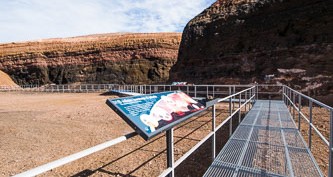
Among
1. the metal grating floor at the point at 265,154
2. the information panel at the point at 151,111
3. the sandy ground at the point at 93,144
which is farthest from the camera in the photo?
the sandy ground at the point at 93,144

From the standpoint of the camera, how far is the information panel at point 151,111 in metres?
2.35

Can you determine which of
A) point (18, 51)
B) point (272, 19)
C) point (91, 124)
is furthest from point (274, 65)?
point (18, 51)

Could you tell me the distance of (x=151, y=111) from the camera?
2.78m

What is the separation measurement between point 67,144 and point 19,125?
493 centimetres

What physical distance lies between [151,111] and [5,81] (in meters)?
61.1

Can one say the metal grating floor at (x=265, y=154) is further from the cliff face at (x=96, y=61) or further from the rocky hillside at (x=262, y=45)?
the cliff face at (x=96, y=61)

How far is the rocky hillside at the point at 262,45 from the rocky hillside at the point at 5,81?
142ft

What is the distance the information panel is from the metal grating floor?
4.21ft

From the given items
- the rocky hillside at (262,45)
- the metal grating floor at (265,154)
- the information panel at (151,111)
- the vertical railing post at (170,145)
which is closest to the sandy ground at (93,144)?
the metal grating floor at (265,154)

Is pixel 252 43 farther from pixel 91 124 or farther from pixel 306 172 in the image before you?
pixel 306 172

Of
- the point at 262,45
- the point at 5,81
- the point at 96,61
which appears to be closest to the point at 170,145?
the point at 262,45

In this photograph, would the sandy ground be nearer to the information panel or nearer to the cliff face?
the information panel

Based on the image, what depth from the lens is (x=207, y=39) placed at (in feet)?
80.1

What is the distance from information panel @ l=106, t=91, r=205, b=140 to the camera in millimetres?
2348
